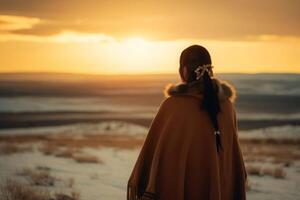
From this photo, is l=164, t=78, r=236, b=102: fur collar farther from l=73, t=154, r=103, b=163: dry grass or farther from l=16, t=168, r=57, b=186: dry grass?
l=73, t=154, r=103, b=163: dry grass

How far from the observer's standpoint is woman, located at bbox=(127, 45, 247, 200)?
4.38m

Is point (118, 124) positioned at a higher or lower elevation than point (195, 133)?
lower

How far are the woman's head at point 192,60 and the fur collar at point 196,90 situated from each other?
0.20ft

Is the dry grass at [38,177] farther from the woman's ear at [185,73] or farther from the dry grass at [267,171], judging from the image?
the woman's ear at [185,73]

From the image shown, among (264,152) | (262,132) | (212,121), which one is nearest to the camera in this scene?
(212,121)

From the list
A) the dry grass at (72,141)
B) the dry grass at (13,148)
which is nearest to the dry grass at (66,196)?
the dry grass at (72,141)

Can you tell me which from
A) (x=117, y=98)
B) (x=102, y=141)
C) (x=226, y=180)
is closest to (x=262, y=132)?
(x=102, y=141)

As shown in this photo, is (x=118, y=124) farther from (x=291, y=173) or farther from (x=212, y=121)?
(x=212, y=121)

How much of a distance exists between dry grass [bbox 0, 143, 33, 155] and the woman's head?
35.3ft

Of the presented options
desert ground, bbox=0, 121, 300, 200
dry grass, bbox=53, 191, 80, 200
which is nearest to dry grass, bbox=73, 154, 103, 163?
desert ground, bbox=0, 121, 300, 200

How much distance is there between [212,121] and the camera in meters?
4.44

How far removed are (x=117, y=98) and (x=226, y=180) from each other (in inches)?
1626

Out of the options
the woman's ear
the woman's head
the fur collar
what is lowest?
the fur collar

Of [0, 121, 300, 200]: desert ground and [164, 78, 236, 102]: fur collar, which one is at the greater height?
[164, 78, 236, 102]: fur collar
